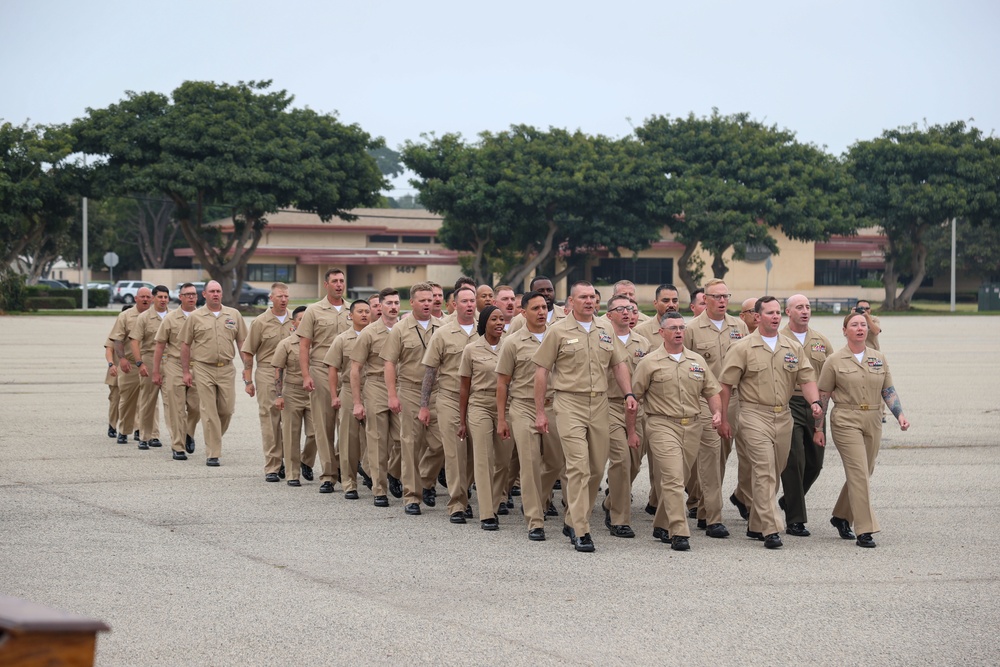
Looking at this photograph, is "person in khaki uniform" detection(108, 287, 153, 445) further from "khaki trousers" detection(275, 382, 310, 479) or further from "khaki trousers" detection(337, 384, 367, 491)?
"khaki trousers" detection(337, 384, 367, 491)

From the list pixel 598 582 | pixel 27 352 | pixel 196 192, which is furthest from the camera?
pixel 196 192

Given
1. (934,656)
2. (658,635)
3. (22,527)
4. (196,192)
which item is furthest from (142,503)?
(196,192)

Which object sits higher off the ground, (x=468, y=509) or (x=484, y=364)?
(x=484, y=364)

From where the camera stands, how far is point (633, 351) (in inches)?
404

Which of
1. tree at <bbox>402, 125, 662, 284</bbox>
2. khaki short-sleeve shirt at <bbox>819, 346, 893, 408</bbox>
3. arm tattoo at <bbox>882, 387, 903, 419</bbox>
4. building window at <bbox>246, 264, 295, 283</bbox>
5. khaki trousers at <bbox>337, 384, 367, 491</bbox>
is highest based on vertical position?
tree at <bbox>402, 125, 662, 284</bbox>

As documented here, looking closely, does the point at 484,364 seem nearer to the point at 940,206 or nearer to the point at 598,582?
the point at 598,582

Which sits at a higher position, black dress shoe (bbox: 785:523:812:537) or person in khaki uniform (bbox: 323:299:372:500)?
person in khaki uniform (bbox: 323:299:372:500)

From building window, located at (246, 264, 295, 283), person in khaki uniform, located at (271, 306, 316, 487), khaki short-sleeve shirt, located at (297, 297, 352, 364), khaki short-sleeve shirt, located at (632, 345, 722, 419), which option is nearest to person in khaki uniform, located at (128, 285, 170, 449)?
person in khaki uniform, located at (271, 306, 316, 487)

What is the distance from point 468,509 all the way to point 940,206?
51.9 meters

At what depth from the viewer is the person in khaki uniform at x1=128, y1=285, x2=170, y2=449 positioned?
1435 centimetres

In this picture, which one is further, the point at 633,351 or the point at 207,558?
the point at 633,351

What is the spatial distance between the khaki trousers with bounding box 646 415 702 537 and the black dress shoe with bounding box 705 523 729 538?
0.40 meters

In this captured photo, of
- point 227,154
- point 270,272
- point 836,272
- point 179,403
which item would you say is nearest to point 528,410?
point 179,403

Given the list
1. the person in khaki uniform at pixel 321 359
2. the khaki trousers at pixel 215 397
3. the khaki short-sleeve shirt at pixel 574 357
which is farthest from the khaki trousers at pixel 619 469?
the khaki trousers at pixel 215 397
